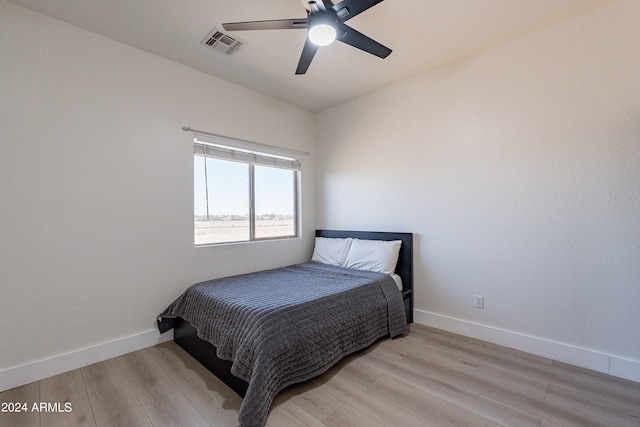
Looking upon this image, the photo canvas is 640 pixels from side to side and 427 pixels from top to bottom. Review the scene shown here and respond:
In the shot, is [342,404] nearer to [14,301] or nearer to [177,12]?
[14,301]

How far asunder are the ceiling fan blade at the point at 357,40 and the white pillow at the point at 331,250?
80.6 inches

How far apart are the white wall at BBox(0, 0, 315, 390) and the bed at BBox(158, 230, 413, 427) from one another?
1.50ft

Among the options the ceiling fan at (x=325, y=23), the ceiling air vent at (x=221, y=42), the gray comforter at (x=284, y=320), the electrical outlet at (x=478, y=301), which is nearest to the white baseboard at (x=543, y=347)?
the electrical outlet at (x=478, y=301)

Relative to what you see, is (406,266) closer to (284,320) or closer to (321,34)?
(284,320)

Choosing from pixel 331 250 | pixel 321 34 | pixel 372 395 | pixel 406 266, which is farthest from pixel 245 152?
pixel 372 395

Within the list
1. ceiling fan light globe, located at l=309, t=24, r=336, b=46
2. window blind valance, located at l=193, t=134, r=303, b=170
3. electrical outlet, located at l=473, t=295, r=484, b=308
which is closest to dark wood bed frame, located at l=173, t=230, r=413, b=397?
electrical outlet, located at l=473, t=295, r=484, b=308

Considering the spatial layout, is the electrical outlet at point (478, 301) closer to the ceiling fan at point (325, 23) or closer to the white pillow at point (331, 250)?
the white pillow at point (331, 250)

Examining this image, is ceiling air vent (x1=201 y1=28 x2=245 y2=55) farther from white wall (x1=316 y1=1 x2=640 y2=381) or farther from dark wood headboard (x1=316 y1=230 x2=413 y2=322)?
dark wood headboard (x1=316 y1=230 x2=413 y2=322)

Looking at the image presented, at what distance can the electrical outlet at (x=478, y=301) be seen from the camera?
8.17 feet

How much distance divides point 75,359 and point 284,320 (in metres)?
1.68

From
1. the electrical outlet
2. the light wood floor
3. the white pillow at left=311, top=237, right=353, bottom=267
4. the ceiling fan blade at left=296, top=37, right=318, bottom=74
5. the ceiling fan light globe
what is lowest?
the light wood floor

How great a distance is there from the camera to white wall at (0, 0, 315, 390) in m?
1.88

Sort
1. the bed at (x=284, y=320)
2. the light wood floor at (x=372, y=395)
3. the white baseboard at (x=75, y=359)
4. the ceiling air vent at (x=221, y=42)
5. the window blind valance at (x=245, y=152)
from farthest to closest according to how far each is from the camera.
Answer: the window blind valance at (x=245, y=152) < the ceiling air vent at (x=221, y=42) < the white baseboard at (x=75, y=359) < the bed at (x=284, y=320) < the light wood floor at (x=372, y=395)

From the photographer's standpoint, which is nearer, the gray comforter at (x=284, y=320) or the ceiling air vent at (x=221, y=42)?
the gray comforter at (x=284, y=320)
